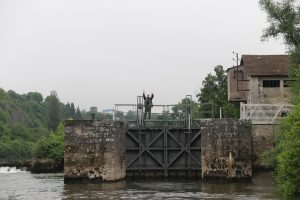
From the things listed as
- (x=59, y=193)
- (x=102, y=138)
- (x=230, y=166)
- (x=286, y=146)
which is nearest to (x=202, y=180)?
(x=230, y=166)

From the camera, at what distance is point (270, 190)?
21.4m

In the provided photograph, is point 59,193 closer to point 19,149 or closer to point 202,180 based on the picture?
point 202,180

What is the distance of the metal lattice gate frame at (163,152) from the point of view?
2858 centimetres

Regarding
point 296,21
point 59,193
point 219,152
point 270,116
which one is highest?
point 296,21

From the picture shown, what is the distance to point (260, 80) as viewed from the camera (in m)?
37.8

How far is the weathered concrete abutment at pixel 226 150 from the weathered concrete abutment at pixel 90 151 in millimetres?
4358

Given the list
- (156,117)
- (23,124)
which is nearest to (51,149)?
(156,117)

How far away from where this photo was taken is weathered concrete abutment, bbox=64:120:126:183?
25.7 meters

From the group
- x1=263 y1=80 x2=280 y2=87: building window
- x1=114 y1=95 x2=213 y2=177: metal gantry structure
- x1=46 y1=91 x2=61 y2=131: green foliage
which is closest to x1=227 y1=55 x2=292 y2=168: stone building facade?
x1=263 y1=80 x2=280 y2=87: building window

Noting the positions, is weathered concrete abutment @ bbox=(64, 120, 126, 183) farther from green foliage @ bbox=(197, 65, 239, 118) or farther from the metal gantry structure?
green foliage @ bbox=(197, 65, 239, 118)

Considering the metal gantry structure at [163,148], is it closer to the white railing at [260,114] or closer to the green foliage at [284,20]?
the white railing at [260,114]

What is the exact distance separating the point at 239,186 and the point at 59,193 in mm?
7565

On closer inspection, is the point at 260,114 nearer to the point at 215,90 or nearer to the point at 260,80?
the point at 260,80

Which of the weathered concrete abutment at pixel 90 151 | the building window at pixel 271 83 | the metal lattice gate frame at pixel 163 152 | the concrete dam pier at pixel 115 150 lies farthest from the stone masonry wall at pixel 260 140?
the weathered concrete abutment at pixel 90 151
